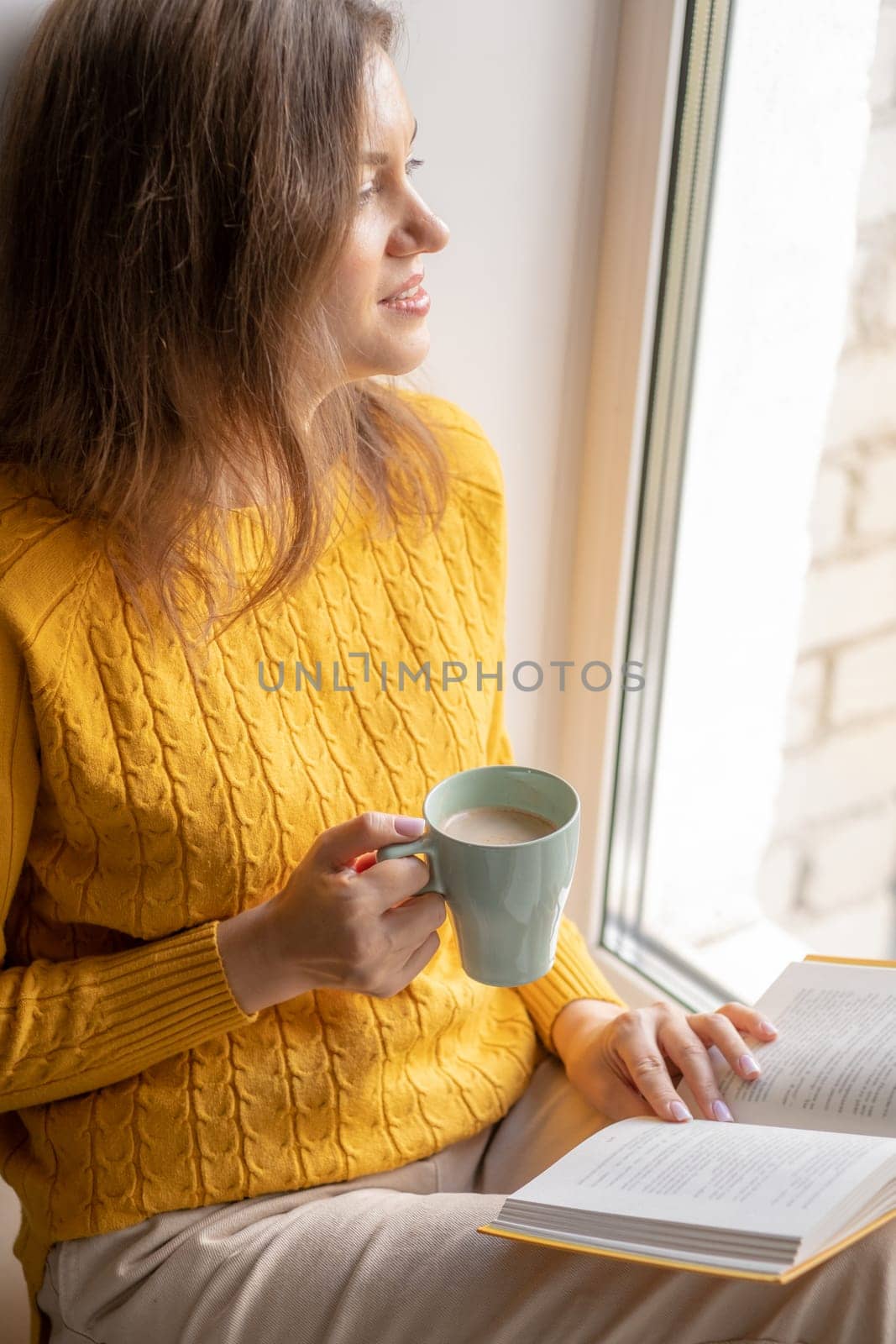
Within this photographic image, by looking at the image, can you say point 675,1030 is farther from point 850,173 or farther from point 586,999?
point 850,173

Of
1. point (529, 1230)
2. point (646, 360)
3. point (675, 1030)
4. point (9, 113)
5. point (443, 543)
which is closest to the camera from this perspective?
point (529, 1230)

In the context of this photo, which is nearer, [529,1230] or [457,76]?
[529,1230]

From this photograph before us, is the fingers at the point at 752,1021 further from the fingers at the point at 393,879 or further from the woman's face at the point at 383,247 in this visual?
the woman's face at the point at 383,247

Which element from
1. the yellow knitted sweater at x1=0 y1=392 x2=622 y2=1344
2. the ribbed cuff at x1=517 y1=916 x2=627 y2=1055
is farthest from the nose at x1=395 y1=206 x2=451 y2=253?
the ribbed cuff at x1=517 y1=916 x2=627 y2=1055

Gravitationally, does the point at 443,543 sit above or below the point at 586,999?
above

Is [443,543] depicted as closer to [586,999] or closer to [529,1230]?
[586,999]

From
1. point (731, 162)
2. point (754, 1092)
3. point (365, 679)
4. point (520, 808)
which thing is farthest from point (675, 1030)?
point (731, 162)

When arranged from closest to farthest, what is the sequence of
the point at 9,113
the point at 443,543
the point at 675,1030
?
the point at 9,113
the point at 675,1030
the point at 443,543

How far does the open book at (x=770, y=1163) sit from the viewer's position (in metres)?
0.71

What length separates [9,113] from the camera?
0.89 meters

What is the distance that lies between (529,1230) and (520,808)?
0.27 metres

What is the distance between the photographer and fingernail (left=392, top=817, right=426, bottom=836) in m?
0.84

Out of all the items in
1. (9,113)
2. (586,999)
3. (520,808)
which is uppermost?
(9,113)

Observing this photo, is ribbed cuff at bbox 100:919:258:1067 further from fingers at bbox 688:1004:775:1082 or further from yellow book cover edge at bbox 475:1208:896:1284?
fingers at bbox 688:1004:775:1082
